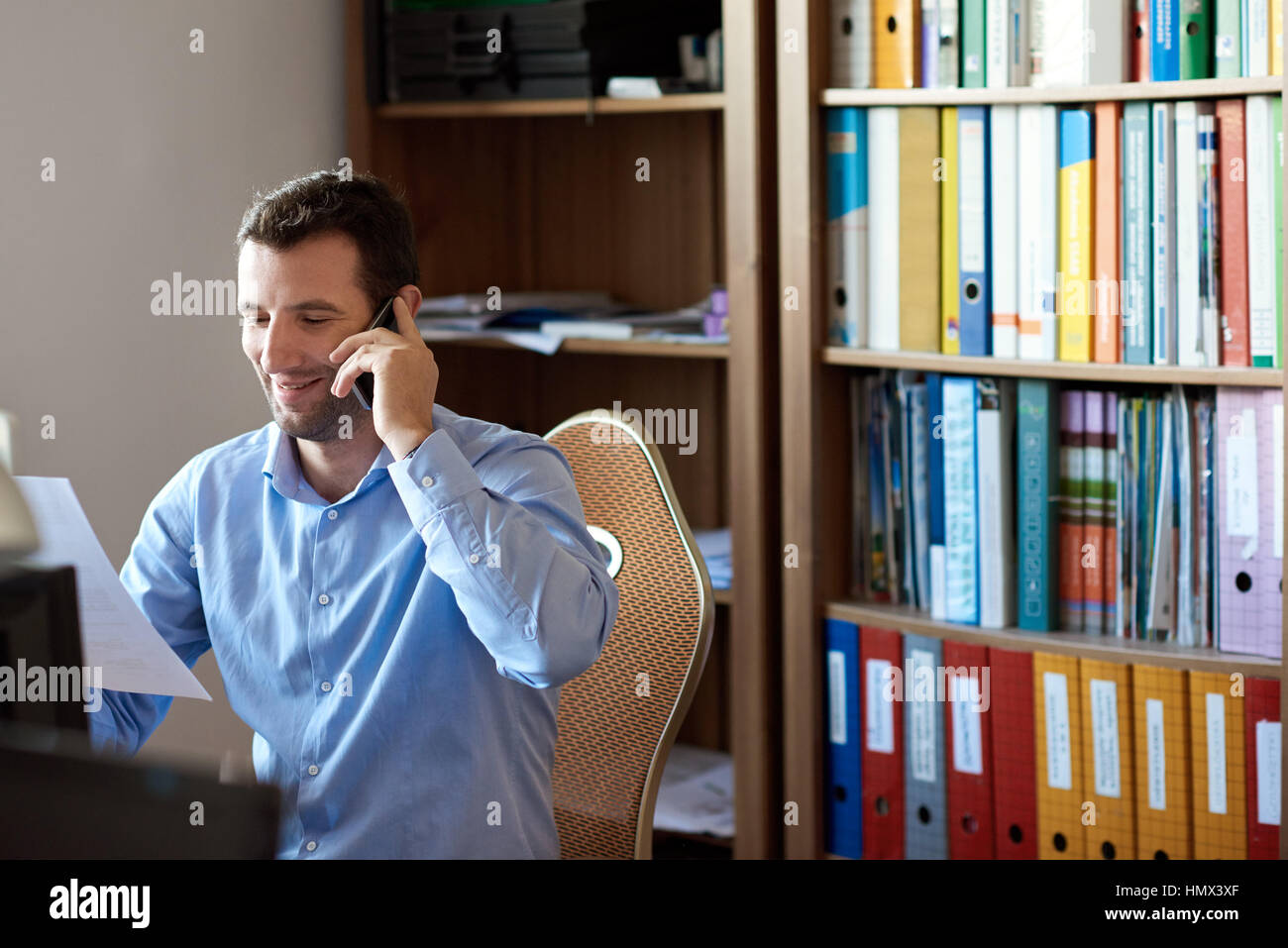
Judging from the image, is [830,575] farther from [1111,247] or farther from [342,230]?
[342,230]

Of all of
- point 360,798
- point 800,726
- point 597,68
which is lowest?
point 800,726

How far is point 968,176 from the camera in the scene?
1675 mm

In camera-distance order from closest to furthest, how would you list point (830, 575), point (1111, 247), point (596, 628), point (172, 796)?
point (172, 796)
point (596, 628)
point (1111, 247)
point (830, 575)

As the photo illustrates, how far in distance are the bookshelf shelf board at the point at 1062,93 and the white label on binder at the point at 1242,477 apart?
1.14 ft

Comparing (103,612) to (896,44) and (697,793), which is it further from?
(697,793)

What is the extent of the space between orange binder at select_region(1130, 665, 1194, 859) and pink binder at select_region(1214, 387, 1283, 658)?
88mm

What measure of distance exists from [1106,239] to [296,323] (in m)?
0.94

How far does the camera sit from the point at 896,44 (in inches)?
67.2

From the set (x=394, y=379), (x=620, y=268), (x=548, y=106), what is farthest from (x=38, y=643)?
(x=620, y=268)

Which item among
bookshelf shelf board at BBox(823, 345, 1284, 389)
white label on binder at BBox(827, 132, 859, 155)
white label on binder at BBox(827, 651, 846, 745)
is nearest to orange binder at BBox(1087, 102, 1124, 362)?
bookshelf shelf board at BBox(823, 345, 1284, 389)
